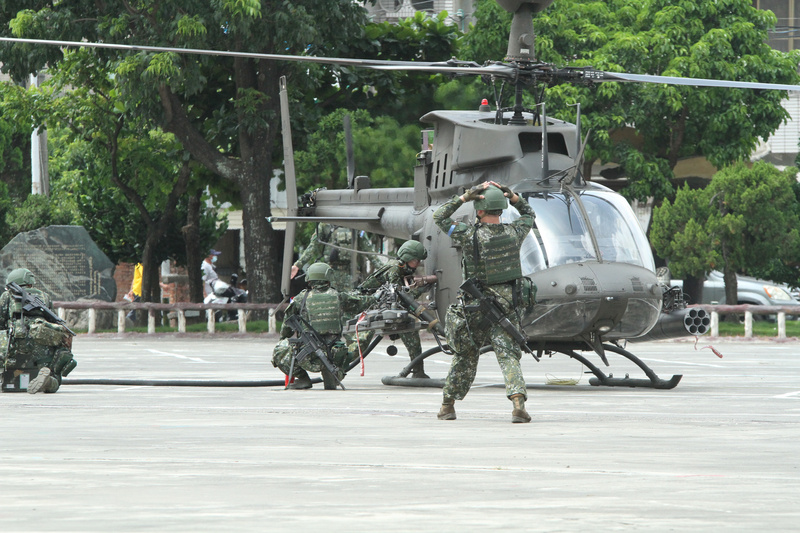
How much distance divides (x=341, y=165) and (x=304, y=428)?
799 inches

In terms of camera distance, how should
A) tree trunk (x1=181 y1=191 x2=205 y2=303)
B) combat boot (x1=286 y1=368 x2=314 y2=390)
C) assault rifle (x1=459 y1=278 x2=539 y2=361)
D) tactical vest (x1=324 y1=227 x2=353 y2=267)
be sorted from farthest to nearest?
tree trunk (x1=181 y1=191 x2=205 y2=303) < tactical vest (x1=324 y1=227 x2=353 y2=267) < combat boot (x1=286 y1=368 x2=314 y2=390) < assault rifle (x1=459 y1=278 x2=539 y2=361)

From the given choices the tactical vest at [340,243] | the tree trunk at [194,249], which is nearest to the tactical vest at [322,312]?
the tactical vest at [340,243]

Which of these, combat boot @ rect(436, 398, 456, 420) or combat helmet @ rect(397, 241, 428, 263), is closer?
combat boot @ rect(436, 398, 456, 420)

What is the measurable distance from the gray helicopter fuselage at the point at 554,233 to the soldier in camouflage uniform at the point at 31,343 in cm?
408

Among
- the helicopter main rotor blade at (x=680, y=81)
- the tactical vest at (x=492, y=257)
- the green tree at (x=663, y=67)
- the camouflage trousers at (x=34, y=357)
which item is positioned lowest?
the camouflage trousers at (x=34, y=357)

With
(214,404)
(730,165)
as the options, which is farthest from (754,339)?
(214,404)

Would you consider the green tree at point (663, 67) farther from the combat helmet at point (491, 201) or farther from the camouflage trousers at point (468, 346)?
the camouflage trousers at point (468, 346)

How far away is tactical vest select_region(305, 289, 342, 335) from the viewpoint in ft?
46.0

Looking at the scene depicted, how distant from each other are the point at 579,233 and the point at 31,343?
227 inches

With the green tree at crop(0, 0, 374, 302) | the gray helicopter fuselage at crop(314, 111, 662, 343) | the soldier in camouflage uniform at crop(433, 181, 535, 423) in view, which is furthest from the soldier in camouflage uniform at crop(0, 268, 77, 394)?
the green tree at crop(0, 0, 374, 302)

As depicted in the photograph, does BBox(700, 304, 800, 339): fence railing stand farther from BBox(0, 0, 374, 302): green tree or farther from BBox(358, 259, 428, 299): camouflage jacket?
BBox(358, 259, 428, 299): camouflage jacket

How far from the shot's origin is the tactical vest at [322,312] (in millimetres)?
14031

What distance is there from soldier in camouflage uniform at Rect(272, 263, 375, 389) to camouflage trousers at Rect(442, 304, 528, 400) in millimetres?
3578

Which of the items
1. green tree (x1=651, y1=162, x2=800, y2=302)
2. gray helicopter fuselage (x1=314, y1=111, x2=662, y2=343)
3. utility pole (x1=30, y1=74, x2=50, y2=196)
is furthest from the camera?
utility pole (x1=30, y1=74, x2=50, y2=196)
